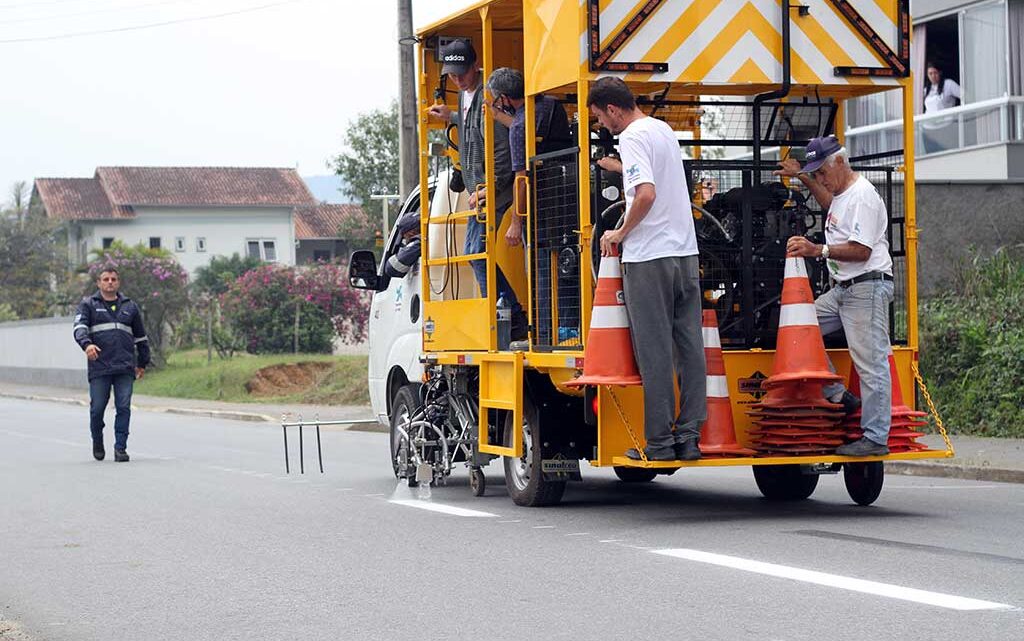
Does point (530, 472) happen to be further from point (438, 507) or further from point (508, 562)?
point (508, 562)

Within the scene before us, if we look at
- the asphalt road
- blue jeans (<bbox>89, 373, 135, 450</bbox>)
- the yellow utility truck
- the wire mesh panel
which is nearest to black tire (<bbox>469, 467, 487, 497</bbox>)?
the asphalt road

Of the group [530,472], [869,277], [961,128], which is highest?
[961,128]

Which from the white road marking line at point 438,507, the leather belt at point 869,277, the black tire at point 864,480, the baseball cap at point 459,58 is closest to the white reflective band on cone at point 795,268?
the leather belt at point 869,277

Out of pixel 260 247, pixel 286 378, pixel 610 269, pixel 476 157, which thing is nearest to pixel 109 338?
pixel 476 157

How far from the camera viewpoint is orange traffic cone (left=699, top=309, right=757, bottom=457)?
9.91 metres

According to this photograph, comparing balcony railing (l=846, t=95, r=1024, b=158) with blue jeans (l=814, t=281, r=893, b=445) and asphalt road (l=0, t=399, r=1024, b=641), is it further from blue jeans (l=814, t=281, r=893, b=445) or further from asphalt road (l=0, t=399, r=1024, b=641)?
blue jeans (l=814, t=281, r=893, b=445)

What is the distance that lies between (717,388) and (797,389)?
19.0 inches

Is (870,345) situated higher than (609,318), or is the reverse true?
(609,318)

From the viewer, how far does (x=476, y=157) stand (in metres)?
11.5

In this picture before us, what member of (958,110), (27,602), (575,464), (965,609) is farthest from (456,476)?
(958,110)

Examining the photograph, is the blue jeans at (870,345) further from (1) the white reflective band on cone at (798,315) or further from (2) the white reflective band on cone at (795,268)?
(2) the white reflective band on cone at (795,268)

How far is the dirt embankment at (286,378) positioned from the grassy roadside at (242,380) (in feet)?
0.43

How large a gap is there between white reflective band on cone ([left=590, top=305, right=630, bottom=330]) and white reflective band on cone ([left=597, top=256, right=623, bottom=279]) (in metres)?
0.19

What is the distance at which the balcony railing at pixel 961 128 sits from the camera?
22766 mm
